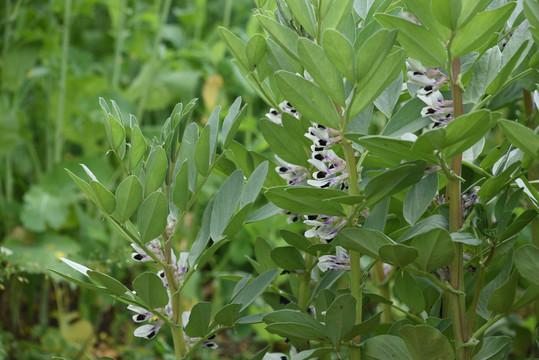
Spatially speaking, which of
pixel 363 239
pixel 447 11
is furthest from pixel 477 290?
pixel 447 11

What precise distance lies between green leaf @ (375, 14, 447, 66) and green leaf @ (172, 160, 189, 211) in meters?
0.18

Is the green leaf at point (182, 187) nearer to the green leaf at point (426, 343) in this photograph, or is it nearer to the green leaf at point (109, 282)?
the green leaf at point (109, 282)

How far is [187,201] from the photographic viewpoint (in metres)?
0.52

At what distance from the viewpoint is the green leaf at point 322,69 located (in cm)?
44

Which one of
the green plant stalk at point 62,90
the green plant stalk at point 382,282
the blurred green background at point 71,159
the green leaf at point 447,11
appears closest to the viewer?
the green leaf at point 447,11

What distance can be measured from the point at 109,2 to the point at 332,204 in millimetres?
1486

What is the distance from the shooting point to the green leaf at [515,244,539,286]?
452 millimetres

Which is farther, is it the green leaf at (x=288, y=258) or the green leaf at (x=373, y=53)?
the green leaf at (x=288, y=258)

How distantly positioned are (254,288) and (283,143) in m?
0.13

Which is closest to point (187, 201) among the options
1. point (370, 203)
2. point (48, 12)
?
point (370, 203)

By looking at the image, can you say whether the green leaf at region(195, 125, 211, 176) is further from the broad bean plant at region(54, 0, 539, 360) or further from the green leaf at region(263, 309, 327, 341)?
the green leaf at region(263, 309, 327, 341)

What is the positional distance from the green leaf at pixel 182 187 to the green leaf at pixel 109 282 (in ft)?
0.27

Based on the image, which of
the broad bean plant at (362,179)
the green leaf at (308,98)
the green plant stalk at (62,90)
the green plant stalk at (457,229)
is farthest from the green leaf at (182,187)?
the green plant stalk at (62,90)

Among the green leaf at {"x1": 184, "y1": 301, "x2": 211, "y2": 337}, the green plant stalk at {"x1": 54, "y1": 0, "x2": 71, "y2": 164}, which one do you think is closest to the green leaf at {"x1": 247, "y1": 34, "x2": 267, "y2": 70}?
the green leaf at {"x1": 184, "y1": 301, "x2": 211, "y2": 337}
